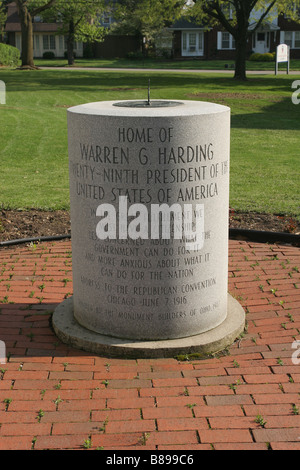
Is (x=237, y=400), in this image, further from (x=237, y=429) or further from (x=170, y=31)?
(x=170, y=31)

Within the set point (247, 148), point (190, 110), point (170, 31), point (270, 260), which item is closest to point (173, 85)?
point (247, 148)

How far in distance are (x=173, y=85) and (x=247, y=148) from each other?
50.0 feet

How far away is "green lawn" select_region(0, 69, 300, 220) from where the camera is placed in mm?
10070

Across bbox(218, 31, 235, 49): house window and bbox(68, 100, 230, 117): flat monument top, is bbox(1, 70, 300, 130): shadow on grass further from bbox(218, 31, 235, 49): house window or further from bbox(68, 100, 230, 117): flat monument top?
bbox(218, 31, 235, 49): house window

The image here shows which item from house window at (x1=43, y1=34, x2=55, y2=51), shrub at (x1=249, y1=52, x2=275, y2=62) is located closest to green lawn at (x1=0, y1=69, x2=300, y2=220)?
shrub at (x1=249, y1=52, x2=275, y2=62)

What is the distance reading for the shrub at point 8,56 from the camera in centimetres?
4153

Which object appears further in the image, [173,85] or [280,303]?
[173,85]

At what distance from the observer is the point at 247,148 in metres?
14.1

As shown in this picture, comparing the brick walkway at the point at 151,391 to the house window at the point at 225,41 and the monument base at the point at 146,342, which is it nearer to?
the monument base at the point at 146,342

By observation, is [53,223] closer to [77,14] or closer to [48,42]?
[77,14]

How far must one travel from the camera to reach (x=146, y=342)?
17.0 feet

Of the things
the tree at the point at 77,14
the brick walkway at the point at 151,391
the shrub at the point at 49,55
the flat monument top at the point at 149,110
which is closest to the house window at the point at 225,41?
the tree at the point at 77,14

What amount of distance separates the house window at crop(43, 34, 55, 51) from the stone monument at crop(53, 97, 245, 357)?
2497 inches

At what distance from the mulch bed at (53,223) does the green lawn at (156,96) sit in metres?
0.29
